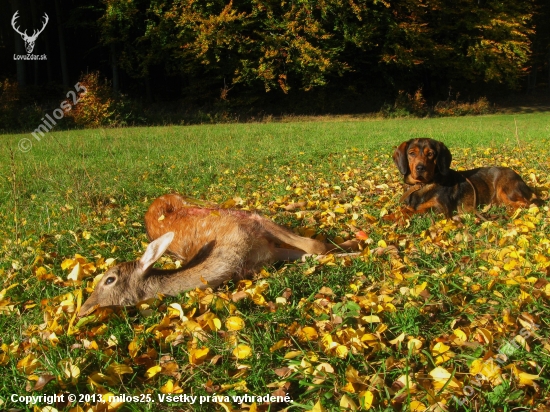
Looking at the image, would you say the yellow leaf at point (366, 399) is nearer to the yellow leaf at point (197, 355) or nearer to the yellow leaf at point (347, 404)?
the yellow leaf at point (347, 404)

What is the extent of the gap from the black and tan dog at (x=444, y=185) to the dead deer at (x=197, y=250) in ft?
4.64

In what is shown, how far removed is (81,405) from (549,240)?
136 inches

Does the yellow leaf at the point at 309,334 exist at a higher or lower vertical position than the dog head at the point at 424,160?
lower

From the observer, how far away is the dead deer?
292 centimetres

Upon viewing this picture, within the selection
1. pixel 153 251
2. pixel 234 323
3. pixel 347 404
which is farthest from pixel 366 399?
pixel 153 251

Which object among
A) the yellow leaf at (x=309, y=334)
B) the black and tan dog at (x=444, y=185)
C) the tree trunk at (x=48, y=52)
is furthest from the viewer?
the tree trunk at (x=48, y=52)

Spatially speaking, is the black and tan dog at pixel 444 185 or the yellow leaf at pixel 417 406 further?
the black and tan dog at pixel 444 185

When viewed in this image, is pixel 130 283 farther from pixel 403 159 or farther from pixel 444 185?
pixel 444 185

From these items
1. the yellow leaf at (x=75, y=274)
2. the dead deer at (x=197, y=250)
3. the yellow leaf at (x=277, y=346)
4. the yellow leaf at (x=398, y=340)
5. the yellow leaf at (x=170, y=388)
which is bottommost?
the yellow leaf at (x=170, y=388)

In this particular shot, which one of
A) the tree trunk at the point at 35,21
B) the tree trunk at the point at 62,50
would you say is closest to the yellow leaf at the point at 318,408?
the tree trunk at the point at 35,21

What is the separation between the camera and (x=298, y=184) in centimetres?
659

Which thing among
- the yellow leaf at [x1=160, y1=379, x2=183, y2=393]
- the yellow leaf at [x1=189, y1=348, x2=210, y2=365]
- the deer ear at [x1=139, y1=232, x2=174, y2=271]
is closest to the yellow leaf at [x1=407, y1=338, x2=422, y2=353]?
the yellow leaf at [x1=189, y1=348, x2=210, y2=365]

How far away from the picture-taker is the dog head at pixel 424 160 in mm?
4883

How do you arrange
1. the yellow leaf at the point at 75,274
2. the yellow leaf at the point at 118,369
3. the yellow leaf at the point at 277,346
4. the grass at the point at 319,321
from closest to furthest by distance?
the grass at the point at 319,321 → the yellow leaf at the point at 118,369 → the yellow leaf at the point at 277,346 → the yellow leaf at the point at 75,274
